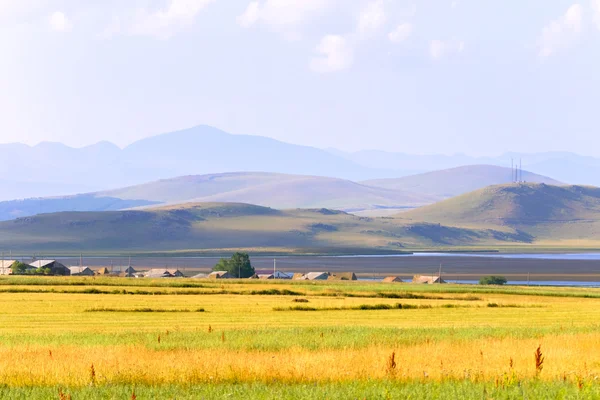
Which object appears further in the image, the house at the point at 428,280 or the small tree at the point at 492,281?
the small tree at the point at 492,281

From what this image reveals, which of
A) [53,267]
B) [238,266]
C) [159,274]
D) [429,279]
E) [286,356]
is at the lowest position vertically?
[159,274]

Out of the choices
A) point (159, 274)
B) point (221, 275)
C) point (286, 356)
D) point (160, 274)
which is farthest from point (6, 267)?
point (286, 356)

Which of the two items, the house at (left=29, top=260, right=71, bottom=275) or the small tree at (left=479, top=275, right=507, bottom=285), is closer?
the small tree at (left=479, top=275, right=507, bottom=285)

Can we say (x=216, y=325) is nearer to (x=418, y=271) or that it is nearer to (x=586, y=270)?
(x=418, y=271)

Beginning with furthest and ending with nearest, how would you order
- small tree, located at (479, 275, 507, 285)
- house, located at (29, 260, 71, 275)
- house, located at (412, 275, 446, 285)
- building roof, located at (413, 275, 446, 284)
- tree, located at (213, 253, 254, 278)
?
tree, located at (213, 253, 254, 278) < house, located at (29, 260, 71, 275) < small tree, located at (479, 275, 507, 285) < building roof, located at (413, 275, 446, 284) < house, located at (412, 275, 446, 285)

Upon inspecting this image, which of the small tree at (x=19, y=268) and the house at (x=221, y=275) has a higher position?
the small tree at (x=19, y=268)

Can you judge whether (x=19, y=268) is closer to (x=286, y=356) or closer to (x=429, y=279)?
(x=429, y=279)

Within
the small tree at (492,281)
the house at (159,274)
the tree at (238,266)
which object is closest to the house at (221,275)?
the tree at (238,266)

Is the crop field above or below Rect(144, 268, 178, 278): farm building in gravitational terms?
above

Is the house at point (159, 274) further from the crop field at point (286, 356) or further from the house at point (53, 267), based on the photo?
the crop field at point (286, 356)

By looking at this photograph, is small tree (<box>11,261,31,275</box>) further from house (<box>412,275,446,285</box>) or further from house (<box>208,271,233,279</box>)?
house (<box>412,275,446,285</box>)

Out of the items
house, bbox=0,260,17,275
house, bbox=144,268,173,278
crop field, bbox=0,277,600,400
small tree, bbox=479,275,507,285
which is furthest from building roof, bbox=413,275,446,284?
crop field, bbox=0,277,600,400

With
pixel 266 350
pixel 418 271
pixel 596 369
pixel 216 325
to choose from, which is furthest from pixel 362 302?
pixel 418 271

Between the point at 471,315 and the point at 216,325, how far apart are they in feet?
54.2
